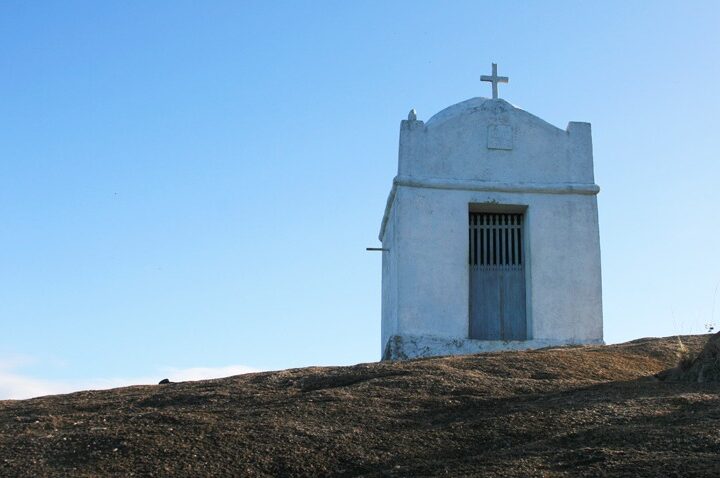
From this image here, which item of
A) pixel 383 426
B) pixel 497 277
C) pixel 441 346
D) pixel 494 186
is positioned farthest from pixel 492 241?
pixel 383 426

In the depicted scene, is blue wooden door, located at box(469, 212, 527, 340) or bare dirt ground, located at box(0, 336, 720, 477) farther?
blue wooden door, located at box(469, 212, 527, 340)

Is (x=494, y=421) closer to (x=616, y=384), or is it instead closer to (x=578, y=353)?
(x=616, y=384)

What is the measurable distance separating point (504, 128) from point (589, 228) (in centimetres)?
218

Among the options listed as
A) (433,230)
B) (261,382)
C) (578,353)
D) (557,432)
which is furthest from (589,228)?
(557,432)

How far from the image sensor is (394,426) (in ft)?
30.0

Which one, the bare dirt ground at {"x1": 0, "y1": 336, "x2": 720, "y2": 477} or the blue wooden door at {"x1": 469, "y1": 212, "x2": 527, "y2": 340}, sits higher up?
the blue wooden door at {"x1": 469, "y1": 212, "x2": 527, "y2": 340}

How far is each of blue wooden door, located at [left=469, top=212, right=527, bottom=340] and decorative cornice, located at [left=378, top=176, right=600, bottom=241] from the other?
0.56 m

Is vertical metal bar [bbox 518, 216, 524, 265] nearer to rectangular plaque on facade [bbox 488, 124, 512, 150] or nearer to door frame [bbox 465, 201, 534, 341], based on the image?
door frame [bbox 465, 201, 534, 341]

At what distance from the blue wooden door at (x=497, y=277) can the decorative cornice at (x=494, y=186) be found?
1.85 feet

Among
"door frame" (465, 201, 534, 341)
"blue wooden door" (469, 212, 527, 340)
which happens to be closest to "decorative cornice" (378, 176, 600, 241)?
"door frame" (465, 201, 534, 341)

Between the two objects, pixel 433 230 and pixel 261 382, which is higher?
Answer: pixel 433 230

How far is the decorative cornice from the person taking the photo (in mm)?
16656

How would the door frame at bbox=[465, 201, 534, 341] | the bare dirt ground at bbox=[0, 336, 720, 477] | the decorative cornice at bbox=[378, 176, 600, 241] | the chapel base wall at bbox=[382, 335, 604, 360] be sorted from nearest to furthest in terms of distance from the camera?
the bare dirt ground at bbox=[0, 336, 720, 477]
the chapel base wall at bbox=[382, 335, 604, 360]
the door frame at bbox=[465, 201, 534, 341]
the decorative cornice at bbox=[378, 176, 600, 241]

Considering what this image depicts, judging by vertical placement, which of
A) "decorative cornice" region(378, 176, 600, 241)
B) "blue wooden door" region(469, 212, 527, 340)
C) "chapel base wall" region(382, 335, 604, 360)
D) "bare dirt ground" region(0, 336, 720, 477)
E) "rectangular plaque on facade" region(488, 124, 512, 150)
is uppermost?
"rectangular plaque on facade" region(488, 124, 512, 150)
